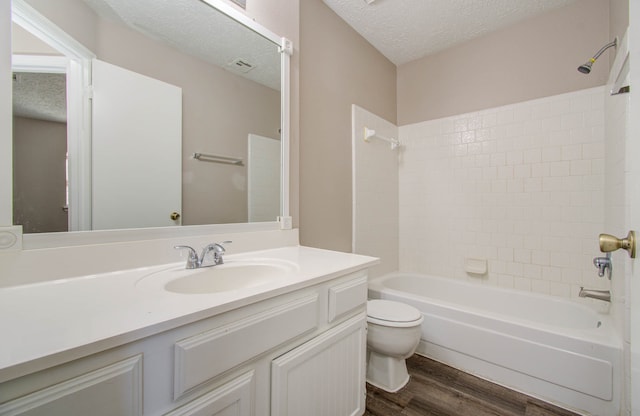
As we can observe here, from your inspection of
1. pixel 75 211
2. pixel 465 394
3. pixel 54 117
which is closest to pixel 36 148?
pixel 54 117

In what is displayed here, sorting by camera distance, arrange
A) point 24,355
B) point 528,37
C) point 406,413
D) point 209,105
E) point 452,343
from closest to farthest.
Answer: point 24,355 < point 209,105 < point 406,413 < point 452,343 < point 528,37

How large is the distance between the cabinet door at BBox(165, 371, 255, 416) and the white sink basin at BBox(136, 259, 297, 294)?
299mm

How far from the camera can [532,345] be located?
1.49 metres

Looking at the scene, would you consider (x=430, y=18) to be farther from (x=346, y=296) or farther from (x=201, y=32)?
(x=346, y=296)

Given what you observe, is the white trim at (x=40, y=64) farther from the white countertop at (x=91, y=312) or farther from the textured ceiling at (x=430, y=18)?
the textured ceiling at (x=430, y=18)

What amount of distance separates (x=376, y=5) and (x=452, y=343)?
2.45 meters

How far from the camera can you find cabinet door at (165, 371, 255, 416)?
0.64 metres

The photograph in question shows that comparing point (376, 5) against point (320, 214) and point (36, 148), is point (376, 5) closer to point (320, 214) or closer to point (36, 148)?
point (320, 214)

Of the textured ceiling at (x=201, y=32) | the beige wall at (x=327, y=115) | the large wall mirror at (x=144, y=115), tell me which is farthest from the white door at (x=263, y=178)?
the textured ceiling at (x=201, y=32)

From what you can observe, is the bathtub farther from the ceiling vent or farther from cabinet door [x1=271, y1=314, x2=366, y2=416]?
the ceiling vent

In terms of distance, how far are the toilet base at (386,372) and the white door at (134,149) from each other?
1.41 m

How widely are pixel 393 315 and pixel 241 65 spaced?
5.50ft

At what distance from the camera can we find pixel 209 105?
1.27 m

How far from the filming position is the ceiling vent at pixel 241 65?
1364 mm
